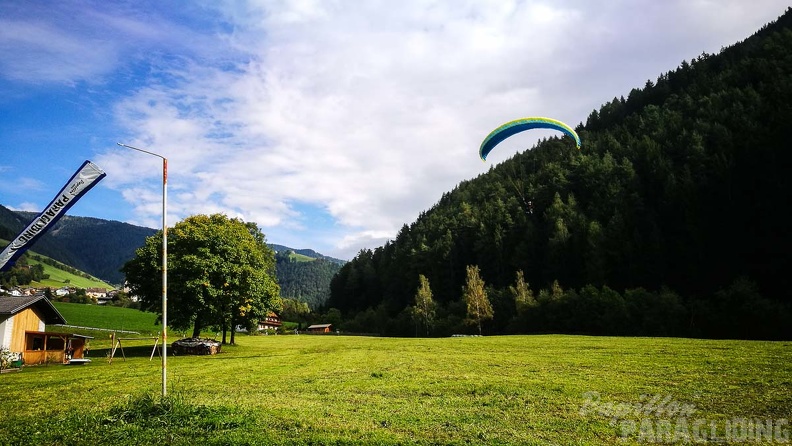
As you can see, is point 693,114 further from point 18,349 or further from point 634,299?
point 18,349

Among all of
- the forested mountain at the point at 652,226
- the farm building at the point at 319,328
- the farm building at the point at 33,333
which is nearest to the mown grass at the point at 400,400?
the farm building at the point at 33,333

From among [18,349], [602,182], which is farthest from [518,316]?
[18,349]

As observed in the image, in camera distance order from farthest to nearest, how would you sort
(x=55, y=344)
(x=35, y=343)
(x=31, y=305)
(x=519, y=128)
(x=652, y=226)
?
1. (x=652, y=226)
2. (x=55, y=344)
3. (x=35, y=343)
4. (x=31, y=305)
5. (x=519, y=128)

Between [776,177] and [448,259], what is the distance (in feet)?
221

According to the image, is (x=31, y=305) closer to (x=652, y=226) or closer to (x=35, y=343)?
(x=35, y=343)

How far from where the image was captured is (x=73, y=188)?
14023mm

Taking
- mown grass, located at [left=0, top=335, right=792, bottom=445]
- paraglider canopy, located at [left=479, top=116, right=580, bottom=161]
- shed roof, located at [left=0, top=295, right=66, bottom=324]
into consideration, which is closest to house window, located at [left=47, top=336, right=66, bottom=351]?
shed roof, located at [left=0, top=295, right=66, bottom=324]

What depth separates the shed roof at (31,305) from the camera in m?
33.8

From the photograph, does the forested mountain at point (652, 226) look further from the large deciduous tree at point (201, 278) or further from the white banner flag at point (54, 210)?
the white banner flag at point (54, 210)

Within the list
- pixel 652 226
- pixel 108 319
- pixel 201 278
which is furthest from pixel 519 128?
pixel 108 319

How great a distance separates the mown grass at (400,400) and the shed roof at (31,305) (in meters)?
9.87

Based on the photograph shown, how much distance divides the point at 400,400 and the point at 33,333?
36.4 metres

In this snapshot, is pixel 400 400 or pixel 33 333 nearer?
pixel 400 400

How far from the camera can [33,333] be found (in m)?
36.3
